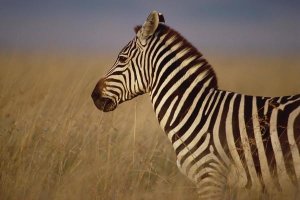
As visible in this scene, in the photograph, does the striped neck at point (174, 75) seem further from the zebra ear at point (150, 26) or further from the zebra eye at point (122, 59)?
the zebra eye at point (122, 59)

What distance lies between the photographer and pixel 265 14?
7.82 meters

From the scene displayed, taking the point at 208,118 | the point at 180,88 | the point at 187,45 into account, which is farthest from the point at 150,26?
the point at 208,118

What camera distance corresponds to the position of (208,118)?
3498 mm

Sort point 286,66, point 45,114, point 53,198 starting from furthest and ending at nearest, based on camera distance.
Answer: point 286,66, point 45,114, point 53,198

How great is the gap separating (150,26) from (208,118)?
92 cm

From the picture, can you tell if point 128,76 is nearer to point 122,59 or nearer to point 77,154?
point 122,59

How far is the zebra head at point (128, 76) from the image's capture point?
3814 millimetres

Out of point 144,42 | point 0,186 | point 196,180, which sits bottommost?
point 0,186

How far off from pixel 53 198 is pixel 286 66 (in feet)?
23.9

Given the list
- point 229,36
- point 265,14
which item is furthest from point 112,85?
point 229,36

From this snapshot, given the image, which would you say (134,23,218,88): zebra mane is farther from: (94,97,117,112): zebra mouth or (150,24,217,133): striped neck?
(94,97,117,112): zebra mouth

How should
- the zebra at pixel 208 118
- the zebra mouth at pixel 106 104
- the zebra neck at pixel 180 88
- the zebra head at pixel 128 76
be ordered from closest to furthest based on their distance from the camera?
1. the zebra at pixel 208 118
2. the zebra neck at pixel 180 88
3. the zebra head at pixel 128 76
4. the zebra mouth at pixel 106 104

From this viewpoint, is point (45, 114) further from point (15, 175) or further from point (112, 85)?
point (112, 85)

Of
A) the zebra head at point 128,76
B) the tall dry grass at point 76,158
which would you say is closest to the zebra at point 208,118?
the zebra head at point 128,76
